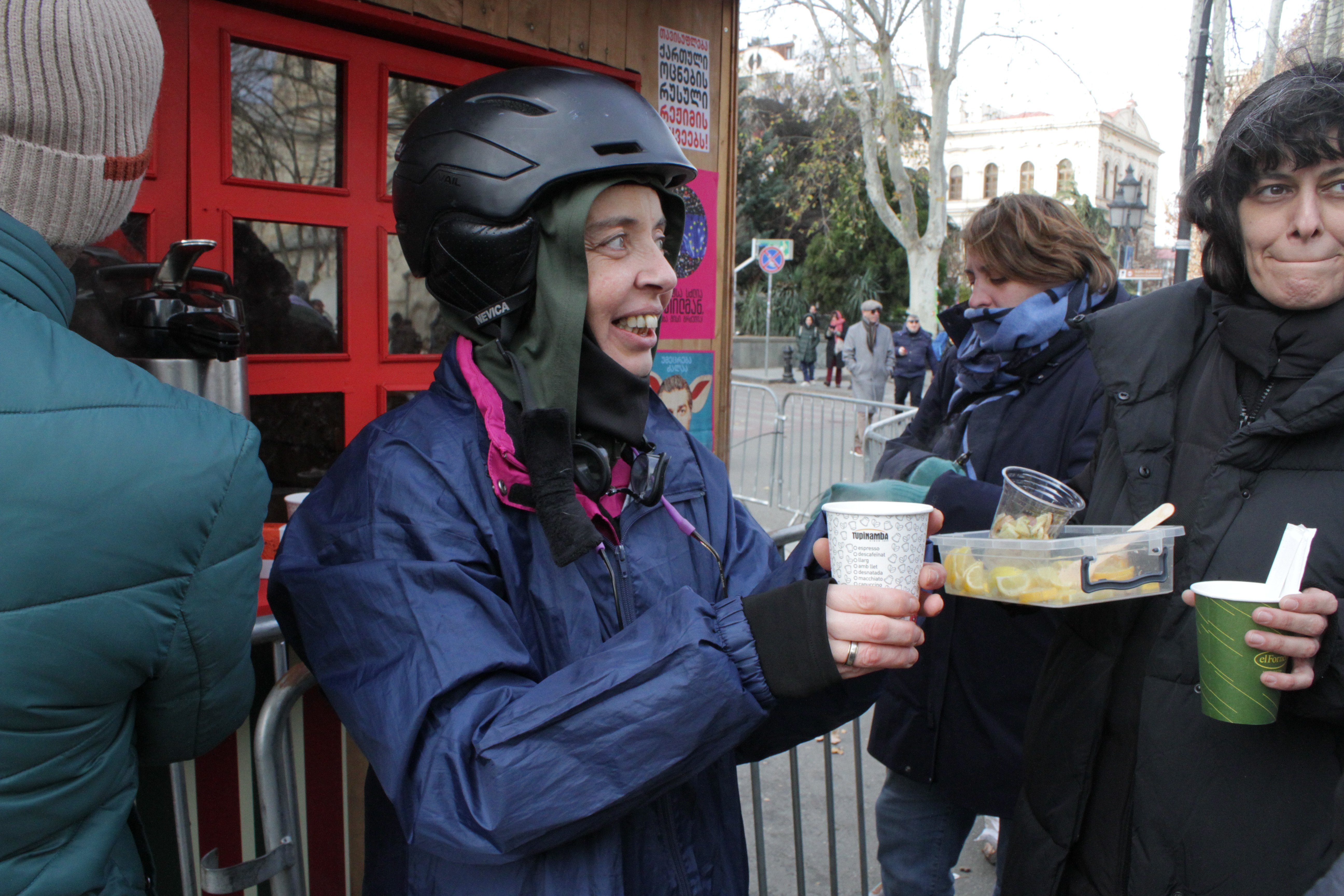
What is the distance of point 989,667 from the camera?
2.54 meters

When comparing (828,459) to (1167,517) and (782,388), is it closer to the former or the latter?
(1167,517)

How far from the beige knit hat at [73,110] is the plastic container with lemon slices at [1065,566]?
1.49 m

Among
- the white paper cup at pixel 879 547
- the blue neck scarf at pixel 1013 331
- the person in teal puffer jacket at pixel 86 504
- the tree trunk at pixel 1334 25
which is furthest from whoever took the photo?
the tree trunk at pixel 1334 25

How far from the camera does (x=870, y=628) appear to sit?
1.21 metres

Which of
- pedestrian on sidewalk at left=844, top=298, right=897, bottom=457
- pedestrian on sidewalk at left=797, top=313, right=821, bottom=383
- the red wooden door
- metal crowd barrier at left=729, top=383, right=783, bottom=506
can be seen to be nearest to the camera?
the red wooden door

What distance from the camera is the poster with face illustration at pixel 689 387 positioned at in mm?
4164

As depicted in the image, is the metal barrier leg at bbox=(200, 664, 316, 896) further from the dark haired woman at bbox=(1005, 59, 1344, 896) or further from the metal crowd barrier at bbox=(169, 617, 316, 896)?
the dark haired woman at bbox=(1005, 59, 1344, 896)

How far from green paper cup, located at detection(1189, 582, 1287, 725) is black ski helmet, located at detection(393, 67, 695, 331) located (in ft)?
3.99

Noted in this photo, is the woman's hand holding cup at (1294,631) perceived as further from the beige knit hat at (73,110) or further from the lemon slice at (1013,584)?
the beige knit hat at (73,110)

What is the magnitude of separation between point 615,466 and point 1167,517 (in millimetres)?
1081

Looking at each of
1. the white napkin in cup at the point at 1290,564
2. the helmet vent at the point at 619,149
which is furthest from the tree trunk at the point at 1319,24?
the helmet vent at the point at 619,149

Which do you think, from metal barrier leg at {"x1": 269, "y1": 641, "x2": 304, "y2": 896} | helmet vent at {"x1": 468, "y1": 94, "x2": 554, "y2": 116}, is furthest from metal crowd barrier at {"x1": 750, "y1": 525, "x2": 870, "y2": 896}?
helmet vent at {"x1": 468, "y1": 94, "x2": 554, "y2": 116}

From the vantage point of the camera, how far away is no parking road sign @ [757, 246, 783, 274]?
62.4 feet

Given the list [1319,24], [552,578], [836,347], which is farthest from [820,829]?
[836,347]
